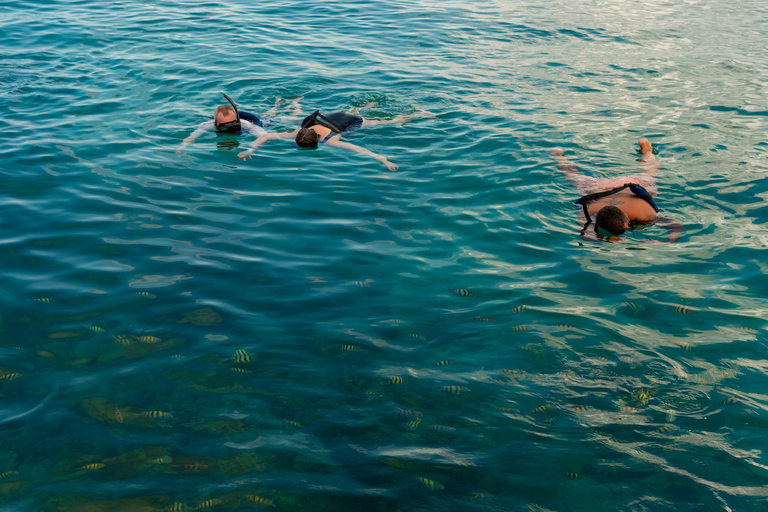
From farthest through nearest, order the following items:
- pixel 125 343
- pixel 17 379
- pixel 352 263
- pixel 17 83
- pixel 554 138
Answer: pixel 17 83
pixel 554 138
pixel 352 263
pixel 125 343
pixel 17 379

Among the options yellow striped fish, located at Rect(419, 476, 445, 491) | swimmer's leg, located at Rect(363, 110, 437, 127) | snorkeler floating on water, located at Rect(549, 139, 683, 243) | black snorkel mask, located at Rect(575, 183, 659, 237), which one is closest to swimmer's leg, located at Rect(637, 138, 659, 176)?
snorkeler floating on water, located at Rect(549, 139, 683, 243)

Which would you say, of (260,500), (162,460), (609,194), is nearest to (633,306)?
(609,194)

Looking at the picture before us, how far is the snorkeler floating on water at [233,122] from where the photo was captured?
11.4 m

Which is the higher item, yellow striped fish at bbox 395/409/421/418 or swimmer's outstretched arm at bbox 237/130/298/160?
swimmer's outstretched arm at bbox 237/130/298/160

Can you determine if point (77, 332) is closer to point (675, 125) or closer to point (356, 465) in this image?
point (356, 465)

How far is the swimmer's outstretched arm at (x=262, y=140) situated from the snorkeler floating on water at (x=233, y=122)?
0.20 meters

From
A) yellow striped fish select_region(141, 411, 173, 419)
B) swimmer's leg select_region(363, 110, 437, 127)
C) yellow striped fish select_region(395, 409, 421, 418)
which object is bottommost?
yellow striped fish select_region(141, 411, 173, 419)

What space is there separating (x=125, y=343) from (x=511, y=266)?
479 cm

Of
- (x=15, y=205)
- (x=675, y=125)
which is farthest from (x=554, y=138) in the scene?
(x=15, y=205)

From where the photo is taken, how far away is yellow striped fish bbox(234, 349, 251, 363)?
232 inches

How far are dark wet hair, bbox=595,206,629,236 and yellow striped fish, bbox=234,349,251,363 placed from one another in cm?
515

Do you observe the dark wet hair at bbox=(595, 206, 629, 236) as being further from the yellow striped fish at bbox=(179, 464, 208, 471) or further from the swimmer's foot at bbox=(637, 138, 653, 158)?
the yellow striped fish at bbox=(179, 464, 208, 471)

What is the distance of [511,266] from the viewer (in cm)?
764

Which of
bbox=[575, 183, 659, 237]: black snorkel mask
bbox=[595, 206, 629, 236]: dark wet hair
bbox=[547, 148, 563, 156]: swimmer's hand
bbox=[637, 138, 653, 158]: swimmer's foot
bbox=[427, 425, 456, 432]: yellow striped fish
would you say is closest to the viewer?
bbox=[427, 425, 456, 432]: yellow striped fish
